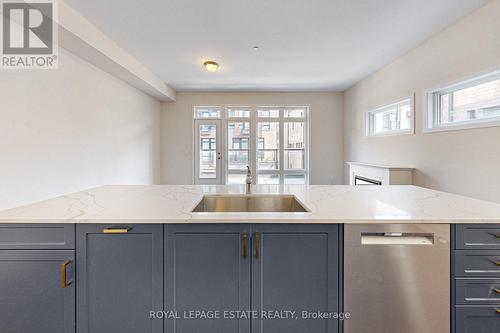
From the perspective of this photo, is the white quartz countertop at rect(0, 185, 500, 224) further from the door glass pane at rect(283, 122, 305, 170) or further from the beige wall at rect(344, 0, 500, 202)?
the door glass pane at rect(283, 122, 305, 170)

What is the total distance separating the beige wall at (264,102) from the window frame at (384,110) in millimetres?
1222

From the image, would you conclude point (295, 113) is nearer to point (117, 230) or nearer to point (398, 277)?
point (398, 277)

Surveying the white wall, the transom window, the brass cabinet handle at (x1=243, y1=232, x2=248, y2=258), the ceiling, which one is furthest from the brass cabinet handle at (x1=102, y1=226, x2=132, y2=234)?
the transom window

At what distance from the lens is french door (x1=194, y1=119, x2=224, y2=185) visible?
6375 mm

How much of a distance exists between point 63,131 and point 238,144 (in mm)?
3927

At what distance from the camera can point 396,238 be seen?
122cm

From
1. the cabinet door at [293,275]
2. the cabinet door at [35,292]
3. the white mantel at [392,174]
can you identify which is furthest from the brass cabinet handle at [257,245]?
the white mantel at [392,174]

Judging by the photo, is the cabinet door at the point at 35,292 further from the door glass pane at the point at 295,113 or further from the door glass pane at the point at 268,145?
the door glass pane at the point at 295,113

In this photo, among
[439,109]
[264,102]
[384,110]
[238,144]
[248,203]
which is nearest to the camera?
[248,203]

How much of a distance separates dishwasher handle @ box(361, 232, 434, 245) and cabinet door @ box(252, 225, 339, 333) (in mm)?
168

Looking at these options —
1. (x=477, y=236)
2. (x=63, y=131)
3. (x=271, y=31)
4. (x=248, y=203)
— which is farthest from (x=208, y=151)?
(x=477, y=236)

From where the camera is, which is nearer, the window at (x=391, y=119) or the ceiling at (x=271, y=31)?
the ceiling at (x=271, y=31)

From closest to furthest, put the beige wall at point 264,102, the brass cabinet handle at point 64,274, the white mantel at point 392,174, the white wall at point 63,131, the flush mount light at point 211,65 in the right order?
the brass cabinet handle at point 64,274
the white wall at point 63,131
the white mantel at point 392,174
the flush mount light at point 211,65
the beige wall at point 264,102

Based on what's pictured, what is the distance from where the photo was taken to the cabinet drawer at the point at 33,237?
120 cm
